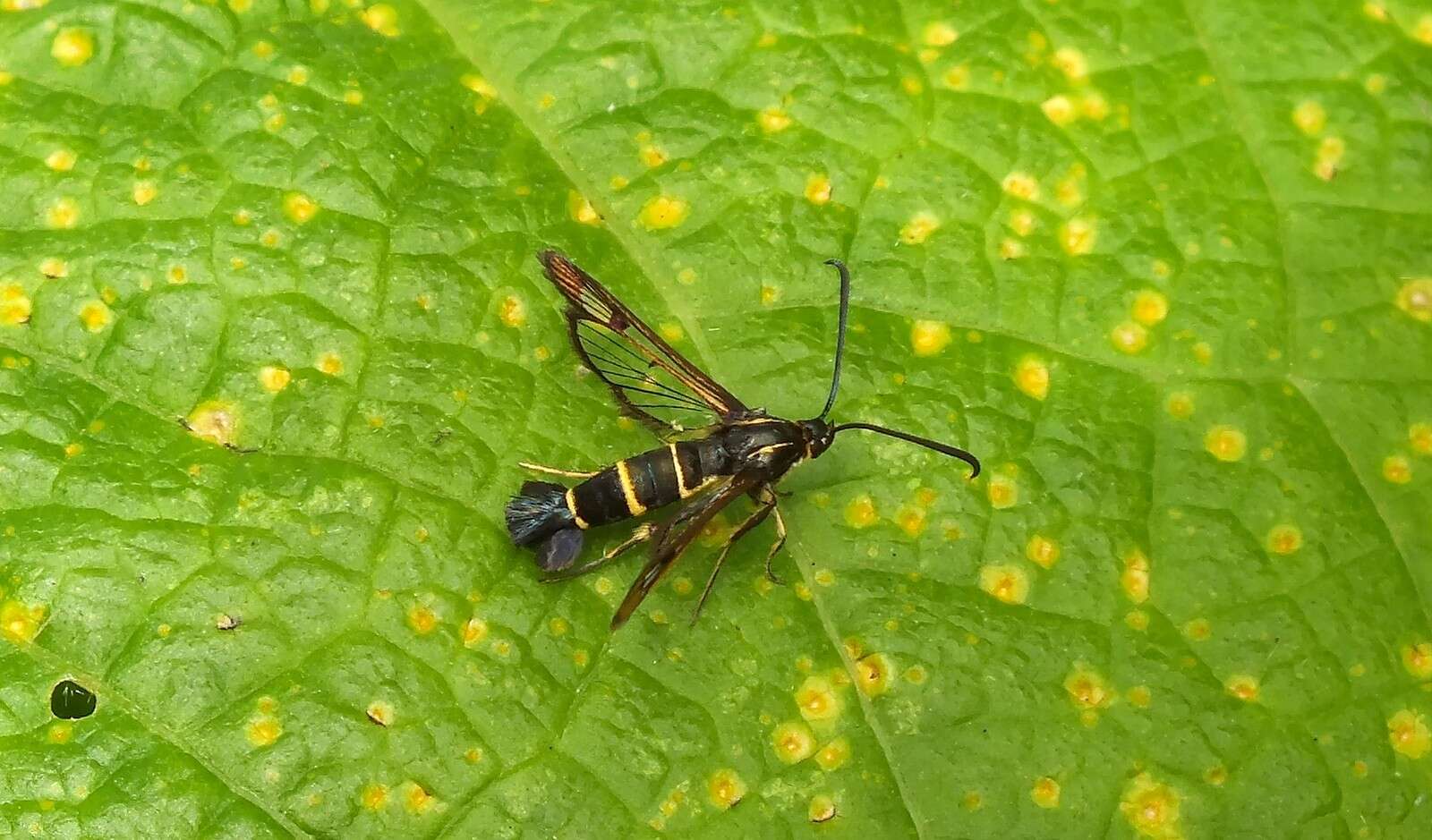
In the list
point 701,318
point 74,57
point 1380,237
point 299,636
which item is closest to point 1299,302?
point 1380,237

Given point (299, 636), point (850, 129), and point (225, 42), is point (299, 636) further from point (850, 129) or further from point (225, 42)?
point (850, 129)

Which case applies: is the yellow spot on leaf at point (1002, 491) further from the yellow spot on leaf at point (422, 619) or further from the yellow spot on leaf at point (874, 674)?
the yellow spot on leaf at point (422, 619)

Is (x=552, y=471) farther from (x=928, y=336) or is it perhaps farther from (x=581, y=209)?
(x=928, y=336)

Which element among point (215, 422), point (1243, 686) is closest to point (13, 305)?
point (215, 422)

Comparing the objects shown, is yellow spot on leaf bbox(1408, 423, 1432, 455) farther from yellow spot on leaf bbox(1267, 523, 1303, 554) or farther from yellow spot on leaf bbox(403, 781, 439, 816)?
yellow spot on leaf bbox(403, 781, 439, 816)

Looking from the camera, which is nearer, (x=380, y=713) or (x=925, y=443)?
(x=380, y=713)

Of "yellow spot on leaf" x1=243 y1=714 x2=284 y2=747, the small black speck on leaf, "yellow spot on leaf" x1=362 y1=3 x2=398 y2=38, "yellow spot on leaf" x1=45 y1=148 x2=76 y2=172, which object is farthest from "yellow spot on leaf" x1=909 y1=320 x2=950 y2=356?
"yellow spot on leaf" x1=45 y1=148 x2=76 y2=172
